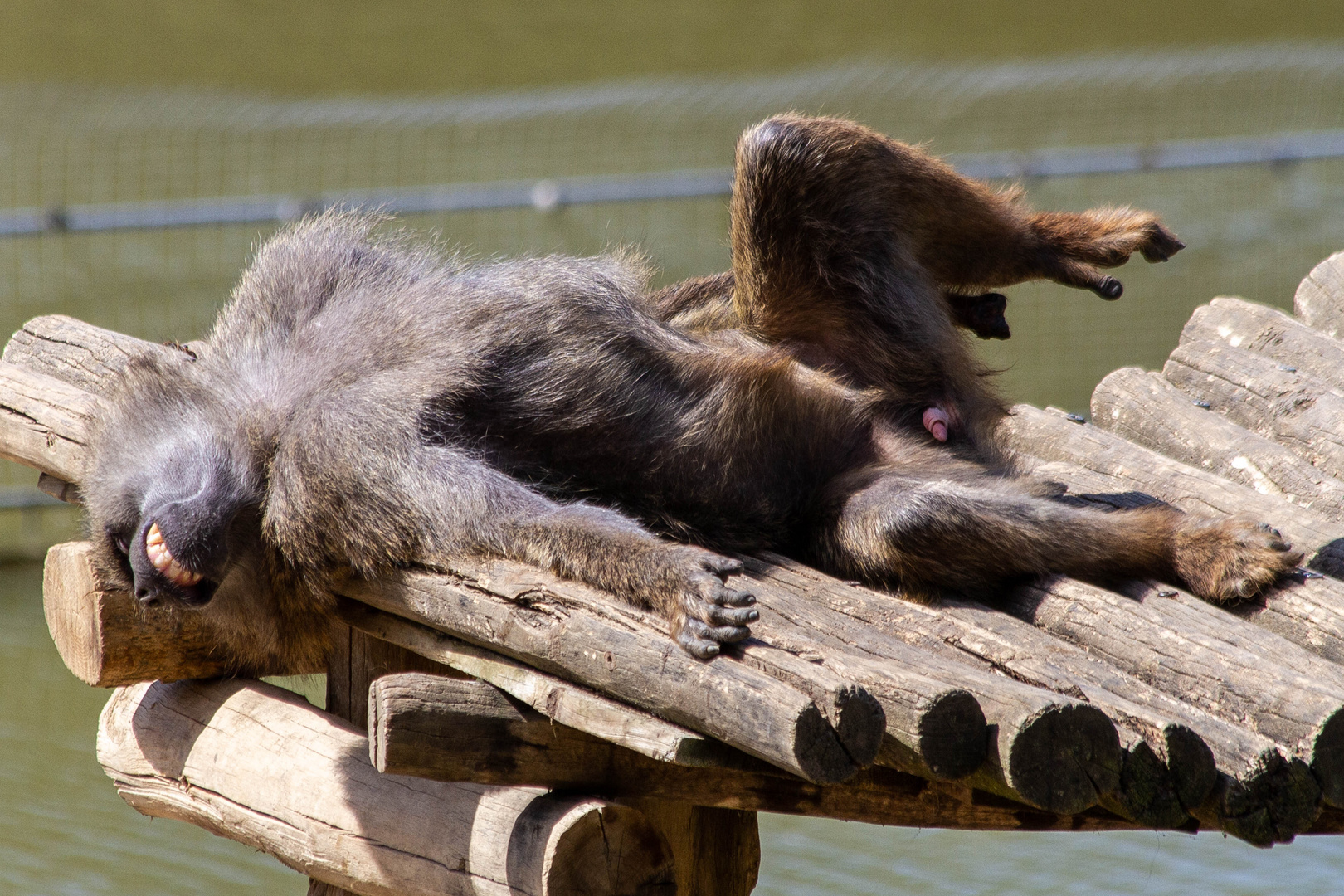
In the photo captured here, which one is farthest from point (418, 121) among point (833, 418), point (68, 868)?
point (833, 418)

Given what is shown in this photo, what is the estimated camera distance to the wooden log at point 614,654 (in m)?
2.01

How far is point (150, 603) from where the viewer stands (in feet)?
9.16

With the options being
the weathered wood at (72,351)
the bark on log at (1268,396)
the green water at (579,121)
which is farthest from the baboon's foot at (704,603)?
the green water at (579,121)

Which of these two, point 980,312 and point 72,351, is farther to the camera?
point 72,351

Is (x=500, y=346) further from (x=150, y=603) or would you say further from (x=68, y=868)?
(x=68, y=868)

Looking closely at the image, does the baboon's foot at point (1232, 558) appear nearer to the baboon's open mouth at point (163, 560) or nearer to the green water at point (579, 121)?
the baboon's open mouth at point (163, 560)

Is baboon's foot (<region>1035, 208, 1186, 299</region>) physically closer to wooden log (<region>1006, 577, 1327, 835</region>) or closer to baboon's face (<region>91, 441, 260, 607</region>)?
wooden log (<region>1006, 577, 1327, 835</region>)

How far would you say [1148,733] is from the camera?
2090 millimetres

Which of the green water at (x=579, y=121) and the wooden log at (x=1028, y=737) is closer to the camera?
the wooden log at (x=1028, y=737)

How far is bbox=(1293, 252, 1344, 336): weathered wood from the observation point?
13.7ft

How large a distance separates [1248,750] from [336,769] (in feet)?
5.54

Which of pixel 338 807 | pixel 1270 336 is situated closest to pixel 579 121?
pixel 1270 336

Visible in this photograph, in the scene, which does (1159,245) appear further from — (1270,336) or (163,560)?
(163,560)

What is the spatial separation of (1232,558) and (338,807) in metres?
1.73
